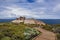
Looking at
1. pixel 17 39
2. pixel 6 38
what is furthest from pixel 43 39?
pixel 6 38

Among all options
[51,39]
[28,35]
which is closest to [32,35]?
[28,35]

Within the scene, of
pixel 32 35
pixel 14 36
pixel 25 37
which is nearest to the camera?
pixel 14 36

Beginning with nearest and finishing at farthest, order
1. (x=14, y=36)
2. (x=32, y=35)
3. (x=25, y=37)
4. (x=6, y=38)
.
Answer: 1. (x=6, y=38)
2. (x=14, y=36)
3. (x=25, y=37)
4. (x=32, y=35)

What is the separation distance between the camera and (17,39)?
19.8m

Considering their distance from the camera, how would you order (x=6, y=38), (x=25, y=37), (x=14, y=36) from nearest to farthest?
(x=6, y=38), (x=14, y=36), (x=25, y=37)

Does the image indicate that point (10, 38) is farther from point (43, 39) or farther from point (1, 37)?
point (43, 39)

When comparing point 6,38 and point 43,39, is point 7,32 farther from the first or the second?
point 43,39

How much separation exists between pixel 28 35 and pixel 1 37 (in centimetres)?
452

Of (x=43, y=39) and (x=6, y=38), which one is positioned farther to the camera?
(x=43, y=39)

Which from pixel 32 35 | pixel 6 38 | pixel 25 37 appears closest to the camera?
pixel 6 38

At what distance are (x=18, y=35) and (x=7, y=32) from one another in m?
1.42

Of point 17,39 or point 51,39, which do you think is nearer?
point 17,39

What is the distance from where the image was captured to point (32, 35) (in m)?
23.8

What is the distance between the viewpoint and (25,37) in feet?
70.5
